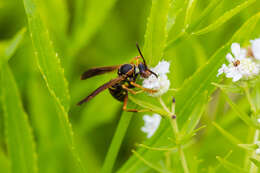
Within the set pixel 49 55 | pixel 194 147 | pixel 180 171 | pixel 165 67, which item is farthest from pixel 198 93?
pixel 194 147

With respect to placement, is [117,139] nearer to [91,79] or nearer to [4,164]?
[4,164]

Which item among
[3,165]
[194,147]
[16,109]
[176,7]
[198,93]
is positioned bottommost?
[194,147]

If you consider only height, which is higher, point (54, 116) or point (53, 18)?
point (53, 18)

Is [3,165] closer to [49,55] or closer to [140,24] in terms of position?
[49,55]

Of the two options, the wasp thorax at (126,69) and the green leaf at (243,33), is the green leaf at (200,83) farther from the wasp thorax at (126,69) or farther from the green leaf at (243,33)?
the wasp thorax at (126,69)

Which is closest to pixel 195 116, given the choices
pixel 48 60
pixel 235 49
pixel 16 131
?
pixel 235 49

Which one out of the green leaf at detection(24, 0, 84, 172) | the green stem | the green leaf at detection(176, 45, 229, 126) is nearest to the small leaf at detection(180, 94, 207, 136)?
the green leaf at detection(176, 45, 229, 126)

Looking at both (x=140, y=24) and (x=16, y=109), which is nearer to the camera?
(x=16, y=109)
